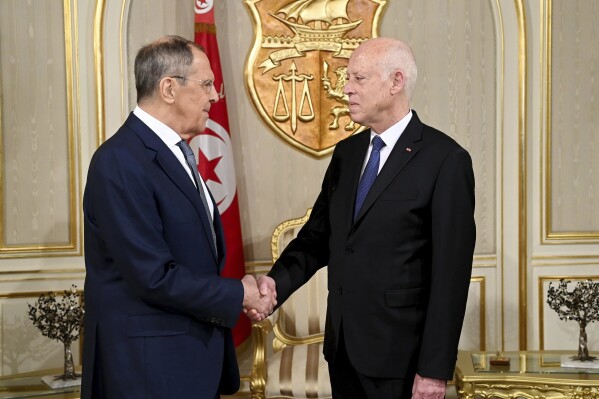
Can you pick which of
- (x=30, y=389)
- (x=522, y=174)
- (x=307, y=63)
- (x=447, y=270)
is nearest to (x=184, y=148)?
(x=447, y=270)

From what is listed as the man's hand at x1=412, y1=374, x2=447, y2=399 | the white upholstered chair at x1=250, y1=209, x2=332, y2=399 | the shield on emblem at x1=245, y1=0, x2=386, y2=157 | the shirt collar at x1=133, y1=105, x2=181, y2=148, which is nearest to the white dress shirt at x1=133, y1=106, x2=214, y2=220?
the shirt collar at x1=133, y1=105, x2=181, y2=148

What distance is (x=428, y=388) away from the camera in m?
2.26

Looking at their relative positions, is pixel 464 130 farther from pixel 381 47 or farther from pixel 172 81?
pixel 172 81

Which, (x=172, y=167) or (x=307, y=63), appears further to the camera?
(x=307, y=63)

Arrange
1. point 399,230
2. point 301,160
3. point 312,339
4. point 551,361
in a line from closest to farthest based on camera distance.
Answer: point 399,230 → point 551,361 → point 312,339 → point 301,160

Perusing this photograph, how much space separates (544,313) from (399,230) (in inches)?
106

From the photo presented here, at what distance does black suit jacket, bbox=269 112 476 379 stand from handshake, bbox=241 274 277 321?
0.24 m

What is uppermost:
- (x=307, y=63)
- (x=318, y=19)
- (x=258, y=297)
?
(x=318, y=19)

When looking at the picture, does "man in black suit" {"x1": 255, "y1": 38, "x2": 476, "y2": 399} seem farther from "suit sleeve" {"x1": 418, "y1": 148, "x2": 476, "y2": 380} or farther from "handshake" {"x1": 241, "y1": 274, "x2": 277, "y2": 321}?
"handshake" {"x1": 241, "y1": 274, "x2": 277, "y2": 321}

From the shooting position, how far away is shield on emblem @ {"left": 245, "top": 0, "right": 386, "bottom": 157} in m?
4.56

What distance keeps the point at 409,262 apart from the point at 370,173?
0.32m

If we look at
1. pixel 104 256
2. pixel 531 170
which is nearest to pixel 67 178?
pixel 104 256

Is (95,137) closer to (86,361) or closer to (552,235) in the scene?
(86,361)

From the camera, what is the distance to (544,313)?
4.71m
